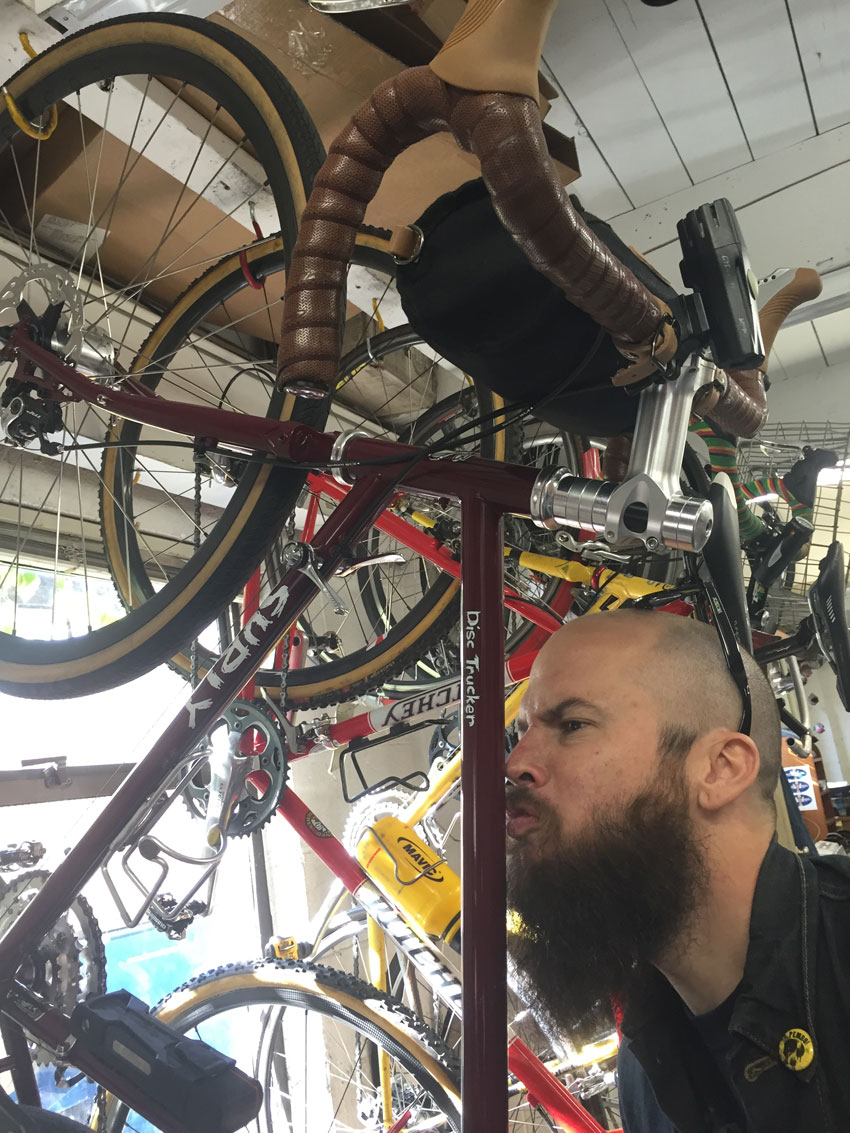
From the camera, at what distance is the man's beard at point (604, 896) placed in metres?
0.60

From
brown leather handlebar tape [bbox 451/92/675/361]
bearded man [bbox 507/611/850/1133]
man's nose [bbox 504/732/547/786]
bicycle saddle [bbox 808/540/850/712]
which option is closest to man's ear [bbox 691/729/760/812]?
bearded man [bbox 507/611/850/1133]

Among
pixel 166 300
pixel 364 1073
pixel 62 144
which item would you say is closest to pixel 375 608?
pixel 166 300

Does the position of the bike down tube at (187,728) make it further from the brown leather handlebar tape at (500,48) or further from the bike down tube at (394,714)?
the bike down tube at (394,714)

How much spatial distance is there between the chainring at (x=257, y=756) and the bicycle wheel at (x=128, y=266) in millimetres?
216

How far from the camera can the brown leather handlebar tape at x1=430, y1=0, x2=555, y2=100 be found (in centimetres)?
44

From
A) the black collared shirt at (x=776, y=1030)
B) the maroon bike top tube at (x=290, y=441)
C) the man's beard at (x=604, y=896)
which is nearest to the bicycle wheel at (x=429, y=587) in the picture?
the maroon bike top tube at (x=290, y=441)

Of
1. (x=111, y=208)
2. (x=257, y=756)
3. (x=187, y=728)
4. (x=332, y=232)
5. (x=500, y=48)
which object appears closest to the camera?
(x=500, y=48)

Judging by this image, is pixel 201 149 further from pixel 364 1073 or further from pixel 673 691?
pixel 364 1073

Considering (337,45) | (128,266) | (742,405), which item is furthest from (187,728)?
(128,266)

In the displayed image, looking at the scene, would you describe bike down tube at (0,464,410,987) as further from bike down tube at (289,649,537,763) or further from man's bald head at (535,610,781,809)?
bike down tube at (289,649,537,763)

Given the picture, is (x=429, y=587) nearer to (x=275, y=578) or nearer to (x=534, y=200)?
(x=275, y=578)

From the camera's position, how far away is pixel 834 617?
1.07 metres

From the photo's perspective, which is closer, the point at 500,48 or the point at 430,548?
the point at 500,48

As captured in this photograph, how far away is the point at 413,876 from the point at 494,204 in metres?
0.97
